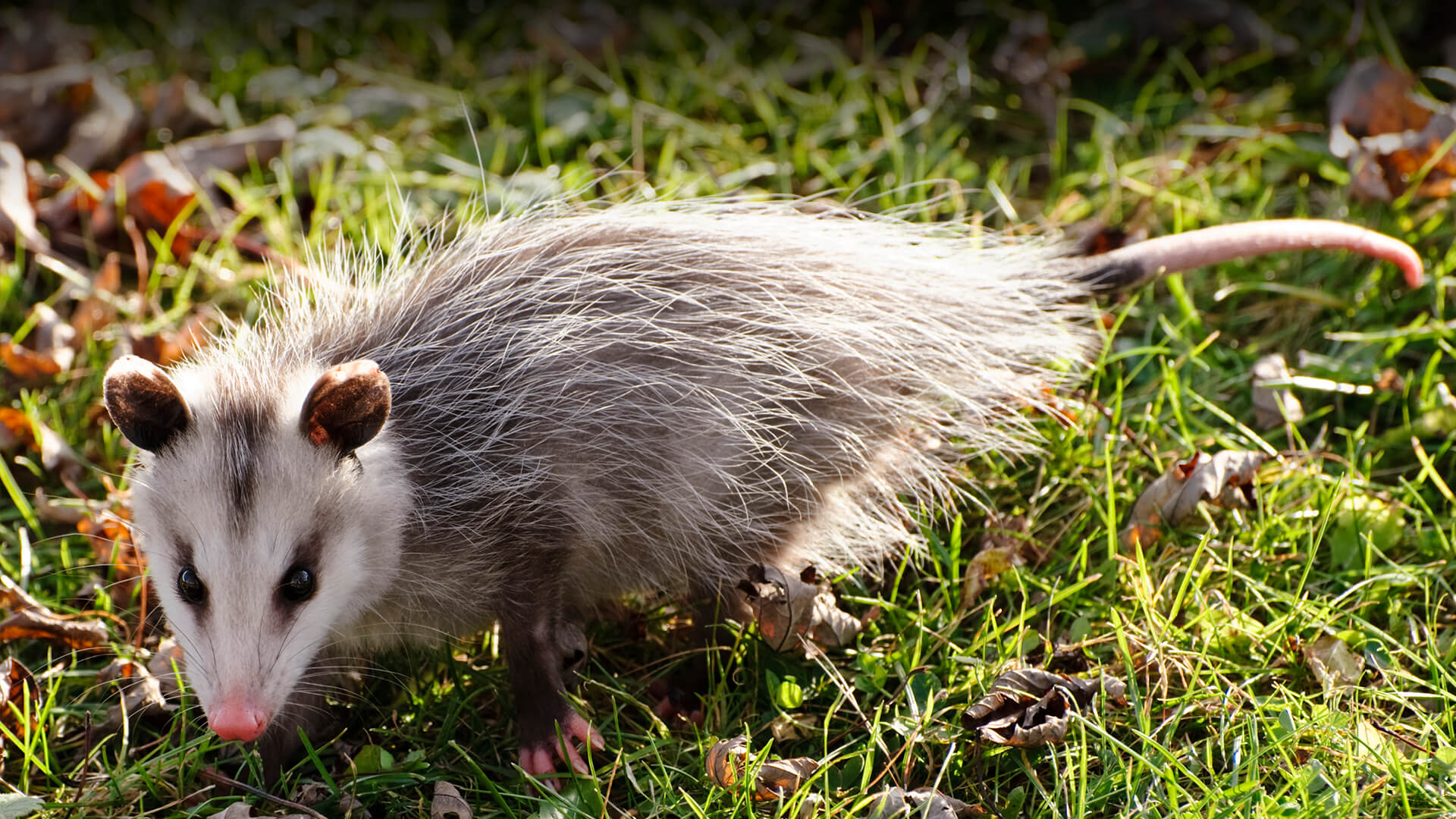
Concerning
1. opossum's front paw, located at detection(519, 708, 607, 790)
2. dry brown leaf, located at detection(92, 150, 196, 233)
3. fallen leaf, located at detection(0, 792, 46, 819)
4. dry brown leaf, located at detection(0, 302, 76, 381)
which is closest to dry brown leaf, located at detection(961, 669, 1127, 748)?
opossum's front paw, located at detection(519, 708, 607, 790)

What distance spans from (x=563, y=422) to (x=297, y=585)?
0.51 metres

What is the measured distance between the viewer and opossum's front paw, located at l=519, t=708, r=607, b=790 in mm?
2037

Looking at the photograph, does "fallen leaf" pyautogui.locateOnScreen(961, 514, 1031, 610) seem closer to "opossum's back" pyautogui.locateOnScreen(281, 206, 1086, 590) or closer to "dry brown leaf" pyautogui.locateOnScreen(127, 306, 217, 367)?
"opossum's back" pyautogui.locateOnScreen(281, 206, 1086, 590)

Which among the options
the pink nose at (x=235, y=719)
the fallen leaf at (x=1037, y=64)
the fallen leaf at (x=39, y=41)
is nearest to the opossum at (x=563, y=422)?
the pink nose at (x=235, y=719)

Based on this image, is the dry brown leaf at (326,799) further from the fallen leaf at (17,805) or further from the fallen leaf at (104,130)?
the fallen leaf at (104,130)

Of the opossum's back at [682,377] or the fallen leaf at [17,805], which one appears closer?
the fallen leaf at [17,805]

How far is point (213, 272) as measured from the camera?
3092 mm

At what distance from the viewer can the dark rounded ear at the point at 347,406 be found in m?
1.80

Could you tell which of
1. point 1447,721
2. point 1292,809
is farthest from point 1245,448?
point 1292,809

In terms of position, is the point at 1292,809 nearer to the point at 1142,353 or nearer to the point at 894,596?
the point at 894,596

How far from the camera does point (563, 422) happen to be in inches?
84.2

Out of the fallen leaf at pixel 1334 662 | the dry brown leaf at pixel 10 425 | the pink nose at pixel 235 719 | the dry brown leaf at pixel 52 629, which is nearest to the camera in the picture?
the pink nose at pixel 235 719

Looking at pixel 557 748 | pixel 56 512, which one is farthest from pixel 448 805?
pixel 56 512

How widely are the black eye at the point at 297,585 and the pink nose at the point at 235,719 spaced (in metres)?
0.16
